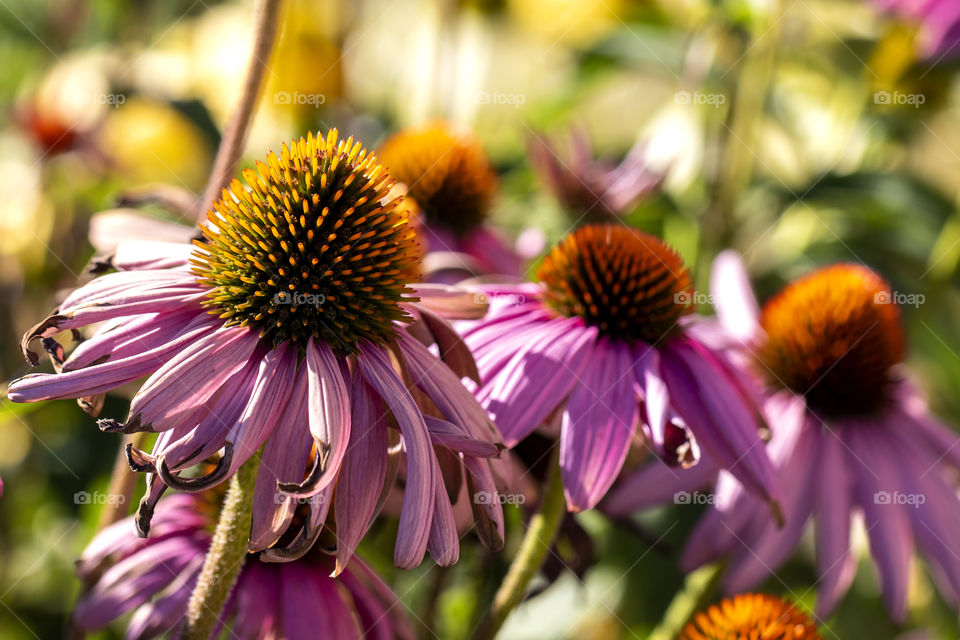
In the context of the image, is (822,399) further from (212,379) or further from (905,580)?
(212,379)

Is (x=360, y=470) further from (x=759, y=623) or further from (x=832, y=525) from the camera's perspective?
(x=832, y=525)

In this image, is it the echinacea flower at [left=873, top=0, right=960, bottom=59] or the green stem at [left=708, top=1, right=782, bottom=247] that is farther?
the green stem at [left=708, top=1, right=782, bottom=247]

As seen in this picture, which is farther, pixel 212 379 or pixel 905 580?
pixel 905 580

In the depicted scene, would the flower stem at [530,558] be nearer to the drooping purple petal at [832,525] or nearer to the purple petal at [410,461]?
the purple petal at [410,461]

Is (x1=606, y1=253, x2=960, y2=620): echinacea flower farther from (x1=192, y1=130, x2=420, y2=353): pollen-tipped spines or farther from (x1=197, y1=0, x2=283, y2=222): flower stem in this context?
(x1=197, y1=0, x2=283, y2=222): flower stem

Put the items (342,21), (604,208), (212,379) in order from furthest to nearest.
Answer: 1. (342,21)
2. (604,208)
3. (212,379)

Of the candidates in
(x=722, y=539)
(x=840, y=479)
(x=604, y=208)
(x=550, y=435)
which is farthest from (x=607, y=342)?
(x=604, y=208)

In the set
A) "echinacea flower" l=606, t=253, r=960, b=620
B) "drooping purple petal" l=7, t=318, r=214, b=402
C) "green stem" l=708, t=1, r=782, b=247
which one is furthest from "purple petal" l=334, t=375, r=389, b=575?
"green stem" l=708, t=1, r=782, b=247
